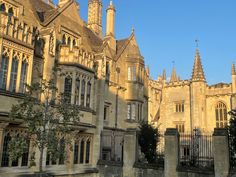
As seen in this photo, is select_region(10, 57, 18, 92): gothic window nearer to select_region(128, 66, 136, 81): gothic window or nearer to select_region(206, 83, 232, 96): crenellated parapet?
select_region(128, 66, 136, 81): gothic window

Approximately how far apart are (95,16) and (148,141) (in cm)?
2425

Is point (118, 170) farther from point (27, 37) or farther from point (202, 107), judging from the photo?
point (202, 107)

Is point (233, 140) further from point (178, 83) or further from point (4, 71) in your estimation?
point (178, 83)

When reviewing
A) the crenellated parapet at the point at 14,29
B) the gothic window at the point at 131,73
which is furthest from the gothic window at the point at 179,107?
the crenellated parapet at the point at 14,29

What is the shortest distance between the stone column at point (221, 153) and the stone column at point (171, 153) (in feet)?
8.66

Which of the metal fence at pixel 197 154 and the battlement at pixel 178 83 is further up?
the battlement at pixel 178 83

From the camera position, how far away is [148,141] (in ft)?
78.5

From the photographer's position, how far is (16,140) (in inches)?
506

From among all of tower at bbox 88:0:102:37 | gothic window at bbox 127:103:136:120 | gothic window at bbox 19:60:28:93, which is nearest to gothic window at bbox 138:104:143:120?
gothic window at bbox 127:103:136:120

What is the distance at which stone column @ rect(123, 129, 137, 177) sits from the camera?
20.3m

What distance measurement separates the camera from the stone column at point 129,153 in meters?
20.3

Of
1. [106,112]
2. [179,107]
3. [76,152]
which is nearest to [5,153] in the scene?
[76,152]

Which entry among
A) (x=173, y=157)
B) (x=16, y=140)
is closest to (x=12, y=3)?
(x=16, y=140)

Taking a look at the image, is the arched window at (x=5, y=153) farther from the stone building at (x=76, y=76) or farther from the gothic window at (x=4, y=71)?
the gothic window at (x=4, y=71)
